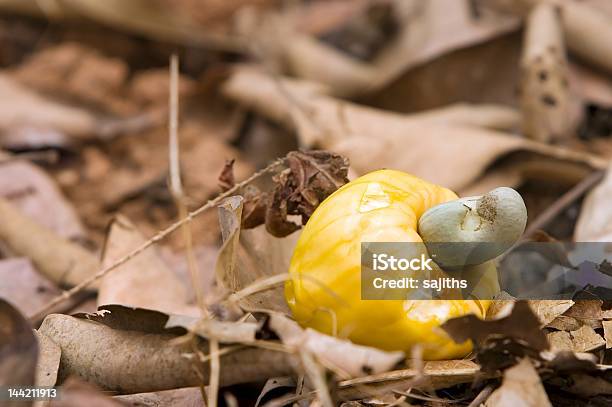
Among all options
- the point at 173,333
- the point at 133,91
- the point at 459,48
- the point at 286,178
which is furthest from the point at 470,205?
the point at 133,91

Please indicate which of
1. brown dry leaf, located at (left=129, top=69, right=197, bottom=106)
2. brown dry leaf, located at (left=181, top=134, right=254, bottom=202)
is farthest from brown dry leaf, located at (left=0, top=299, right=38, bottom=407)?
brown dry leaf, located at (left=129, top=69, right=197, bottom=106)

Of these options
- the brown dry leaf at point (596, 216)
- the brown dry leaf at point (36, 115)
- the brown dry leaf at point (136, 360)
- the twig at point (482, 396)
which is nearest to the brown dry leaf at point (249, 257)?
the brown dry leaf at point (136, 360)

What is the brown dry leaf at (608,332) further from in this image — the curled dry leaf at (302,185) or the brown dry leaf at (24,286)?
the brown dry leaf at (24,286)

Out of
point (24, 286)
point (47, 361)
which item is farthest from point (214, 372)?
point (24, 286)

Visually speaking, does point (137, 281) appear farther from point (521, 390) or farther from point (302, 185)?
point (521, 390)

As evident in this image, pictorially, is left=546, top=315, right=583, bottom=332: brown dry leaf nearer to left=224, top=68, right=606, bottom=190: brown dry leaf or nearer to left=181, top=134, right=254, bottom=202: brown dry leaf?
left=224, top=68, right=606, bottom=190: brown dry leaf

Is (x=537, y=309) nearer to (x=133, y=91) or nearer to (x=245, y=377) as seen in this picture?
(x=245, y=377)
